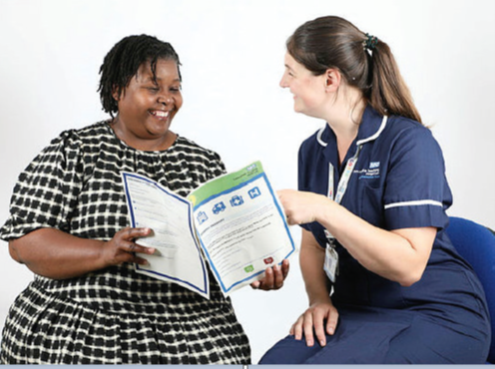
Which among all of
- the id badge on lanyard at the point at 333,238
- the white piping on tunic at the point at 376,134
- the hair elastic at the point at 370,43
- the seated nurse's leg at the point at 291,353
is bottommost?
the seated nurse's leg at the point at 291,353

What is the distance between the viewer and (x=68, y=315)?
1739mm

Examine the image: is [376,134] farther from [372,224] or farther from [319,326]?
[319,326]

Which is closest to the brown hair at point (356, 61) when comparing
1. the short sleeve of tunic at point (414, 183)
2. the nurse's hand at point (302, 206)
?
the short sleeve of tunic at point (414, 183)

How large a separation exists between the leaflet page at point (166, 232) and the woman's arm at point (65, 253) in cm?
6

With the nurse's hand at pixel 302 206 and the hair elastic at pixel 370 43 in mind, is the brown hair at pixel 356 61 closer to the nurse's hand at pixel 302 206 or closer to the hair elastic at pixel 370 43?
the hair elastic at pixel 370 43

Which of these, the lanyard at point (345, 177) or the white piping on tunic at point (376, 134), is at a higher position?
the white piping on tunic at point (376, 134)

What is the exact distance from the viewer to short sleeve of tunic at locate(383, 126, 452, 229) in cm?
150

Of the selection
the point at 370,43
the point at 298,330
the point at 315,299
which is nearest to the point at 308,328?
the point at 298,330

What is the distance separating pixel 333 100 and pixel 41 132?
1.64 m

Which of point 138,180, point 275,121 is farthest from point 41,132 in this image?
point 138,180

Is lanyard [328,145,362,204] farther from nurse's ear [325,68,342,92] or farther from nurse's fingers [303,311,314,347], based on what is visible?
nurse's fingers [303,311,314,347]

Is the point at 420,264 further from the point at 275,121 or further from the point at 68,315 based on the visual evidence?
the point at 275,121

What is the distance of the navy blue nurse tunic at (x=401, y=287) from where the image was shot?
1.49 metres

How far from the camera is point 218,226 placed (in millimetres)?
1472
